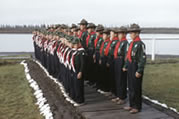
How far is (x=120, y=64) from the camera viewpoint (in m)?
7.29

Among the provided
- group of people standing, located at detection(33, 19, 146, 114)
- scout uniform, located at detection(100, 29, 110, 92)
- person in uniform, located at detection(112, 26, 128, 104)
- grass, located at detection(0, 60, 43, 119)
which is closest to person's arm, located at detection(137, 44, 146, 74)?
group of people standing, located at detection(33, 19, 146, 114)

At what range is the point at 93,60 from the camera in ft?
32.1

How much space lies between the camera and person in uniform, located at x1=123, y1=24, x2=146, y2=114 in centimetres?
623

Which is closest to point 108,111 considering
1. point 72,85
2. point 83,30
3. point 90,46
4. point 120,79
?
point 120,79

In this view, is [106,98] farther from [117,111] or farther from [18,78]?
[18,78]

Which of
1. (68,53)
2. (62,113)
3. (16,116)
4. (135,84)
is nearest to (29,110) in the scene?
(16,116)

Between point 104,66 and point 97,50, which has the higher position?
point 97,50

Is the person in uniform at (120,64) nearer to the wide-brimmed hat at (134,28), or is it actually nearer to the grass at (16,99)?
the wide-brimmed hat at (134,28)

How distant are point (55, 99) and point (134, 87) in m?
2.69

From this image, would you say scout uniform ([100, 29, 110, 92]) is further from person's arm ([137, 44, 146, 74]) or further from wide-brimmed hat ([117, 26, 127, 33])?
person's arm ([137, 44, 146, 74])

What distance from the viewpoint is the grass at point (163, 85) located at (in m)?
8.72

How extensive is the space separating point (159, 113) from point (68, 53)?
2.85 metres

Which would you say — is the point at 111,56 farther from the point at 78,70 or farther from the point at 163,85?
the point at 163,85

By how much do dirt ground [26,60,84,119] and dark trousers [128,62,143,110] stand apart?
1.25 meters
